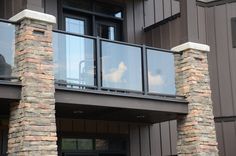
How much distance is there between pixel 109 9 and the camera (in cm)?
1459

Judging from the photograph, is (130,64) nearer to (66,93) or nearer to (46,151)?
(66,93)

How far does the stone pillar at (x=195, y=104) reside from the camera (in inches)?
452

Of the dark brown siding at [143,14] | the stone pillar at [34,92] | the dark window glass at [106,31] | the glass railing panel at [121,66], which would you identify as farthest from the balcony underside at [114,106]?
the dark brown siding at [143,14]

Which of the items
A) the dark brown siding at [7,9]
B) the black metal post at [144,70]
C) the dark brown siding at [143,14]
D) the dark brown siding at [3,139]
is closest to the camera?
the dark brown siding at [3,139]

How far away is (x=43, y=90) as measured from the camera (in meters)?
9.38

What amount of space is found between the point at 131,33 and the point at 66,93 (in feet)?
17.2

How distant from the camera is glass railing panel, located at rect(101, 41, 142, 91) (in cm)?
1088

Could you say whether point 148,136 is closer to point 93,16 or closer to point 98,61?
point 93,16

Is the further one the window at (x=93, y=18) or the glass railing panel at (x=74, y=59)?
the window at (x=93, y=18)

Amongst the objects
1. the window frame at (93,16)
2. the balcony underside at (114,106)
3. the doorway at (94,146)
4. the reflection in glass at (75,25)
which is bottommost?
the doorway at (94,146)

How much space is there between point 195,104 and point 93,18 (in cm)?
428

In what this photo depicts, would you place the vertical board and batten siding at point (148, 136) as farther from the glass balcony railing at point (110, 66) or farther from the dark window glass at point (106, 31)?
the dark window glass at point (106, 31)

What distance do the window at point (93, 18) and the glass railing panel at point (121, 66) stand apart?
277 centimetres

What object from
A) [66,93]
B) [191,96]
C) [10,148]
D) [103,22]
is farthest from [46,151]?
[103,22]
